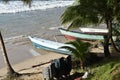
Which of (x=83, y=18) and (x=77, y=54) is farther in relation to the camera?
(x=83, y=18)

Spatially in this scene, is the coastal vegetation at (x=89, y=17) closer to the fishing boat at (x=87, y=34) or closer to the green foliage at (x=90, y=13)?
the green foliage at (x=90, y=13)

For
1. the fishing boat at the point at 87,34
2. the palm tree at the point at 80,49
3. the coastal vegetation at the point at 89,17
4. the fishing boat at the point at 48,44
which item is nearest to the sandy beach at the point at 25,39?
the fishing boat at the point at 48,44

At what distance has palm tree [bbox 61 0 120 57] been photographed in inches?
506

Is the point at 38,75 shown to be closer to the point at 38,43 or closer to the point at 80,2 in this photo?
the point at 80,2

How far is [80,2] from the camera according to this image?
13305 mm

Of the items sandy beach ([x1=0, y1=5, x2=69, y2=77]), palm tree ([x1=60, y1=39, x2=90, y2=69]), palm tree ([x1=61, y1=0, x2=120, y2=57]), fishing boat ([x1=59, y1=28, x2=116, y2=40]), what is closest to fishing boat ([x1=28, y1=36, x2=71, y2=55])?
sandy beach ([x1=0, y1=5, x2=69, y2=77])

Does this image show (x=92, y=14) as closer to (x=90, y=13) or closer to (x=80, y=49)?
(x=90, y=13)

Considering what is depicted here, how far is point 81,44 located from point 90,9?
187 cm

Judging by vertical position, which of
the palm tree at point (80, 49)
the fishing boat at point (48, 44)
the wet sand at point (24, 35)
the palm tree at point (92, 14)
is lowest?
the wet sand at point (24, 35)

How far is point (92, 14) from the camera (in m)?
13.2

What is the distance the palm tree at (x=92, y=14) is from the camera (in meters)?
12.8

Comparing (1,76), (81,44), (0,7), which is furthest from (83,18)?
(0,7)

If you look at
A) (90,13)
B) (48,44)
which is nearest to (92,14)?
(90,13)

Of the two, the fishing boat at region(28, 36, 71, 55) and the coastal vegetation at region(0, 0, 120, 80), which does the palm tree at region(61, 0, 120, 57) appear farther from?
the fishing boat at region(28, 36, 71, 55)
